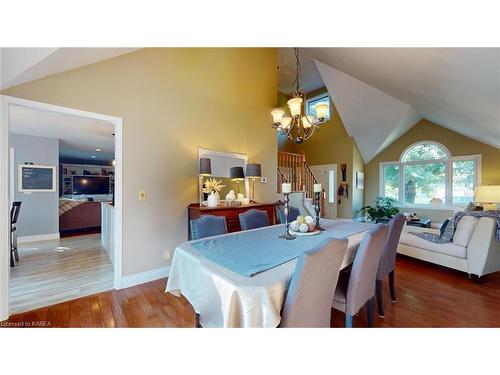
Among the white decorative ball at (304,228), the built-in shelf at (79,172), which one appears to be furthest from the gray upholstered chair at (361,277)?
the built-in shelf at (79,172)

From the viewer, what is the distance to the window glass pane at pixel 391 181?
622cm

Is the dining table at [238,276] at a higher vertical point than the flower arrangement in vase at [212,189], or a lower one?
lower

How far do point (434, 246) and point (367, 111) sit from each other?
3.59m

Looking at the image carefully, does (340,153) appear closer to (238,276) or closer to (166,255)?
(166,255)

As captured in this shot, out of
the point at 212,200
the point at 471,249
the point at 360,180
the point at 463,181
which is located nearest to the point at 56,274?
the point at 212,200

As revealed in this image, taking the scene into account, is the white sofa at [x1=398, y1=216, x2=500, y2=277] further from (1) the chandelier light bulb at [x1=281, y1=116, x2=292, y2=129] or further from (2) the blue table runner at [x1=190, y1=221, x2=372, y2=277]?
(1) the chandelier light bulb at [x1=281, y1=116, x2=292, y2=129]

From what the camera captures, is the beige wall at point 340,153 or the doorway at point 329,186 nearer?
the beige wall at point 340,153

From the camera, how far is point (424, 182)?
228 inches

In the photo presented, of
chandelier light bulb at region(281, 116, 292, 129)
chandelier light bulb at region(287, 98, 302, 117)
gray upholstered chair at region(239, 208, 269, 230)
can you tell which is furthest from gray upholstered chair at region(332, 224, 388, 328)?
chandelier light bulb at region(281, 116, 292, 129)

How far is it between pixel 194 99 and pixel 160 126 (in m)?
0.75

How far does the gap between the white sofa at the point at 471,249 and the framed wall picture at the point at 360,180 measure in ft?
11.6

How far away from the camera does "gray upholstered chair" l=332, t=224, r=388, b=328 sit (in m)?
1.46

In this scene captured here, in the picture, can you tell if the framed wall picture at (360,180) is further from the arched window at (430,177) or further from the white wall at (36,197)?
the white wall at (36,197)
